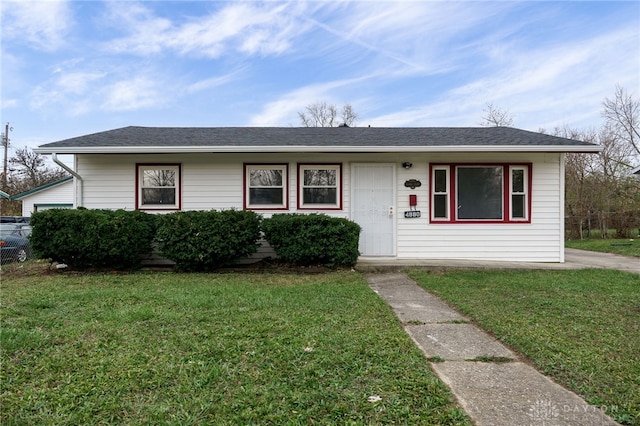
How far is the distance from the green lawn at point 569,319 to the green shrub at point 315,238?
140 centimetres

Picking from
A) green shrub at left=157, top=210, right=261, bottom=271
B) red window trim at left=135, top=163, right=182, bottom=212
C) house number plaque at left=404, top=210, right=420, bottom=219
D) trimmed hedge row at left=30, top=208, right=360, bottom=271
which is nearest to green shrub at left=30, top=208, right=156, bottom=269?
trimmed hedge row at left=30, top=208, right=360, bottom=271

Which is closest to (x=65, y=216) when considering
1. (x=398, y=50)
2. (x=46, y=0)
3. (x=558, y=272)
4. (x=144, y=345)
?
(x=46, y=0)

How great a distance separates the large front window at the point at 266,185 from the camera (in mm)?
8242

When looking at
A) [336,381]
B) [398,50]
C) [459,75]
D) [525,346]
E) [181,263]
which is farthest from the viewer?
[459,75]

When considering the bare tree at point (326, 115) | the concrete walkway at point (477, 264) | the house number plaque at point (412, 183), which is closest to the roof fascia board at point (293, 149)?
the house number plaque at point (412, 183)

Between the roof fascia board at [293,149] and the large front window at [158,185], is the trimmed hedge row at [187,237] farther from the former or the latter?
the roof fascia board at [293,149]

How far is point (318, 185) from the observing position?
27.1 ft

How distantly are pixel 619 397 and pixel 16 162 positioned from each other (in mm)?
36632

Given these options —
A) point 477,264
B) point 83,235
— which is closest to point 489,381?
point 477,264

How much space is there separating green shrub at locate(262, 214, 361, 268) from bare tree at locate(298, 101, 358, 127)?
23257mm

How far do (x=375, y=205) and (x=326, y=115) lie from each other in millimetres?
22472

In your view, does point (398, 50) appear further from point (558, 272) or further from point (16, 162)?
point (16, 162)

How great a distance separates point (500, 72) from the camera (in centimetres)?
1345

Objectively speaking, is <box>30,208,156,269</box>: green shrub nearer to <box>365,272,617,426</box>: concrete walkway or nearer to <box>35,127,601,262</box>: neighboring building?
<box>35,127,601,262</box>: neighboring building
